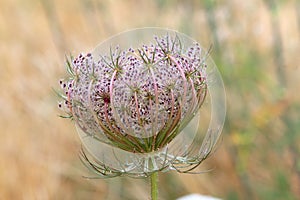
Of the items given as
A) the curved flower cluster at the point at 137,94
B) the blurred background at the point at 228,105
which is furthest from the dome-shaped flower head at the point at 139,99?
the blurred background at the point at 228,105

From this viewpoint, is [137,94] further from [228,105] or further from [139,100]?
[228,105]

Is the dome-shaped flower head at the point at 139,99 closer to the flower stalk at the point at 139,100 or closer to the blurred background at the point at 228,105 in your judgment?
the flower stalk at the point at 139,100

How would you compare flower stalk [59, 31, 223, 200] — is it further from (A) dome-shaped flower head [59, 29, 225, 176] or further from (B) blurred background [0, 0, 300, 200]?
(B) blurred background [0, 0, 300, 200]

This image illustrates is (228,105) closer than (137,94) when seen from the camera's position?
No

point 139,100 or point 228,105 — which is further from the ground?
point 228,105

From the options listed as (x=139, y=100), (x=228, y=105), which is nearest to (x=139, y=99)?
(x=139, y=100)

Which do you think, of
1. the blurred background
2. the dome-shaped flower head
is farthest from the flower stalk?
the blurred background

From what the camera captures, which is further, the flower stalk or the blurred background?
the blurred background

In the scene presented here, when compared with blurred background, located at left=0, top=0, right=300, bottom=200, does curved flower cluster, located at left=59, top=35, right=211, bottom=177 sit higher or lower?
lower
